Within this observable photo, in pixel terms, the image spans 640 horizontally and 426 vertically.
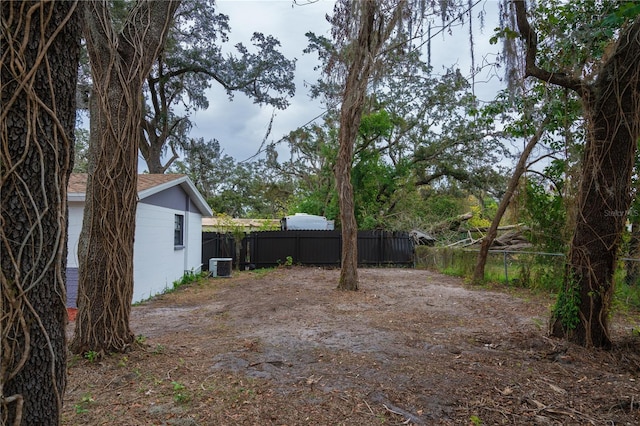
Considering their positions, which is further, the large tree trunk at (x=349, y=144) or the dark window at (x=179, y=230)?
the dark window at (x=179, y=230)

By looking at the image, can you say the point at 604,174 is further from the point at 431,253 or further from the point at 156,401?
the point at 431,253

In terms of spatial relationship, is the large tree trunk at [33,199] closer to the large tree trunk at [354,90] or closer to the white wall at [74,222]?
the large tree trunk at [354,90]

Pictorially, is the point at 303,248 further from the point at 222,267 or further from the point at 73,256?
the point at 73,256

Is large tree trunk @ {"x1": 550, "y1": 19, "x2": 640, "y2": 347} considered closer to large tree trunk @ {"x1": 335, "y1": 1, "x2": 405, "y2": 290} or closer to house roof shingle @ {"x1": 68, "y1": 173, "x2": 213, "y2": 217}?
large tree trunk @ {"x1": 335, "y1": 1, "x2": 405, "y2": 290}

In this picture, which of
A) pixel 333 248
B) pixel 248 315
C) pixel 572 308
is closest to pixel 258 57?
pixel 333 248

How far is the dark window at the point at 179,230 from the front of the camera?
1024 cm

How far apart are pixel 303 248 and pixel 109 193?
11.1m

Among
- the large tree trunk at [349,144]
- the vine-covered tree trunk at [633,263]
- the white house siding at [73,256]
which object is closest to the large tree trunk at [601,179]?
the vine-covered tree trunk at [633,263]

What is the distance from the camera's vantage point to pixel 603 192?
3988 millimetres

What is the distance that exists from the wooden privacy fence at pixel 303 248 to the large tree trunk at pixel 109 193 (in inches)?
398

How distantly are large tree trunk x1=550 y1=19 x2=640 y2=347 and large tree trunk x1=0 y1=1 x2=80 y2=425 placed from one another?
4.72 m

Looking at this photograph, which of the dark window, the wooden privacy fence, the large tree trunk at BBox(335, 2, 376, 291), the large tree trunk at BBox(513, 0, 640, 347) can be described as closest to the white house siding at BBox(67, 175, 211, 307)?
the dark window

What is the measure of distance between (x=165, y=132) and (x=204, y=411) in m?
15.2

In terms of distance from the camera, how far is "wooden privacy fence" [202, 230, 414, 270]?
14.0 meters
